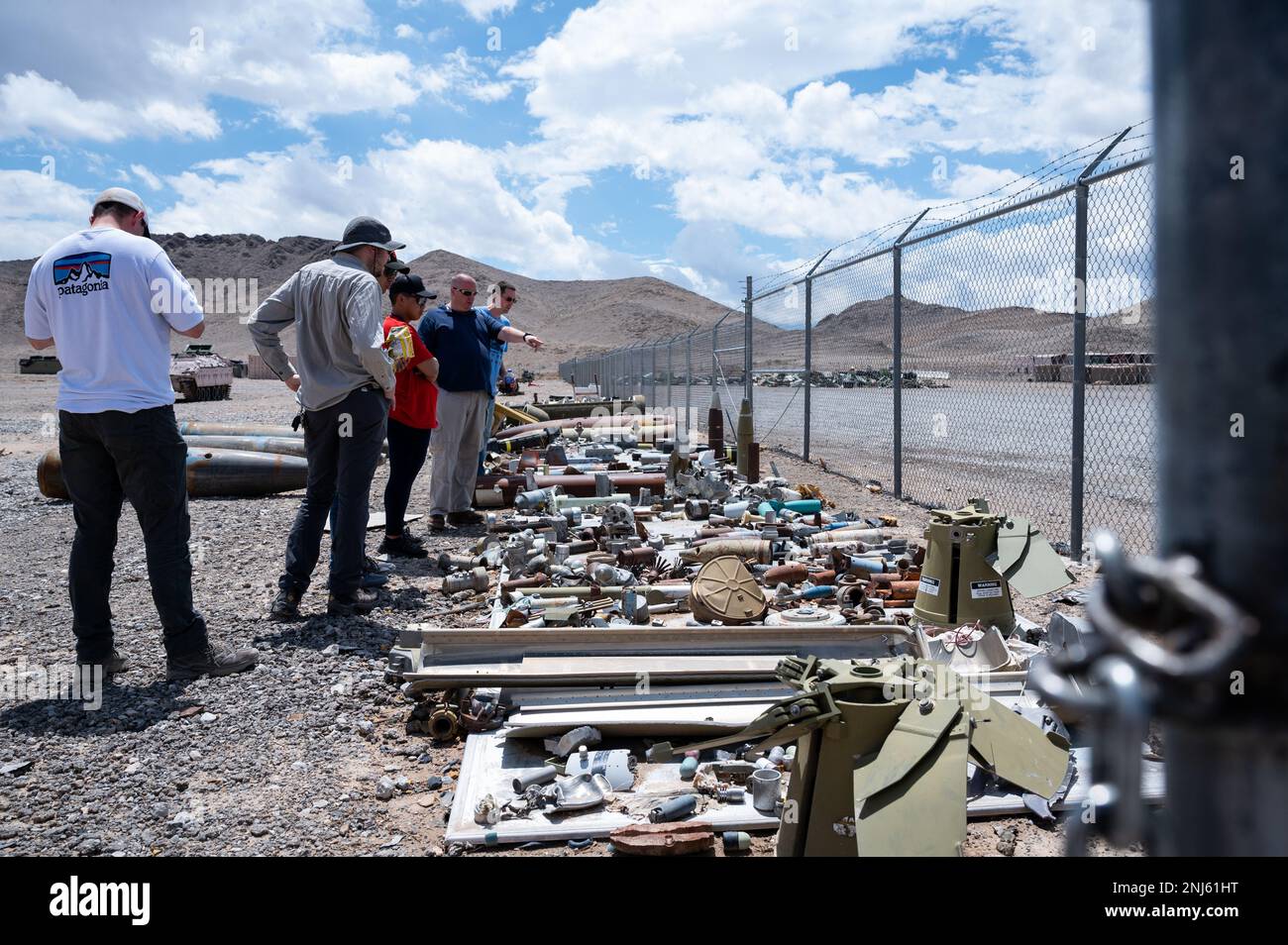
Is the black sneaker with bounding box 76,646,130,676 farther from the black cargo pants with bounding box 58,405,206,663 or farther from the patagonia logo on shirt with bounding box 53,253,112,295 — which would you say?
the patagonia logo on shirt with bounding box 53,253,112,295

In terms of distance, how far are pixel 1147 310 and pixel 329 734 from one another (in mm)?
5657

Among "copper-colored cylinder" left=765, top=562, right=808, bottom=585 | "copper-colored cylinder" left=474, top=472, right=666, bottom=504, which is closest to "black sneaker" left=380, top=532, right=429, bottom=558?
"copper-colored cylinder" left=474, top=472, right=666, bottom=504

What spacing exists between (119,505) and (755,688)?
9.96ft

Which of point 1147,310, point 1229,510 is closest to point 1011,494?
point 1147,310

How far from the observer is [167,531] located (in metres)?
4.34

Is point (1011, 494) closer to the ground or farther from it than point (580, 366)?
closer to the ground

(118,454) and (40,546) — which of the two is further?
(40,546)

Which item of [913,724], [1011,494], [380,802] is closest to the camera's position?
[913,724]

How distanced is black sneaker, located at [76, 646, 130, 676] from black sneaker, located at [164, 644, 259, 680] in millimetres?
231

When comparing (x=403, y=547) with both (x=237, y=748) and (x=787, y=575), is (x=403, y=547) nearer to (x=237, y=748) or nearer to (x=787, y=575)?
(x=787, y=575)

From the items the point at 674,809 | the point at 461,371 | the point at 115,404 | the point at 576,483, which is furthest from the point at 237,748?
the point at 576,483

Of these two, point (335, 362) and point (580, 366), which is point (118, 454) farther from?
point (580, 366)

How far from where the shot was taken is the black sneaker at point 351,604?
554 cm
